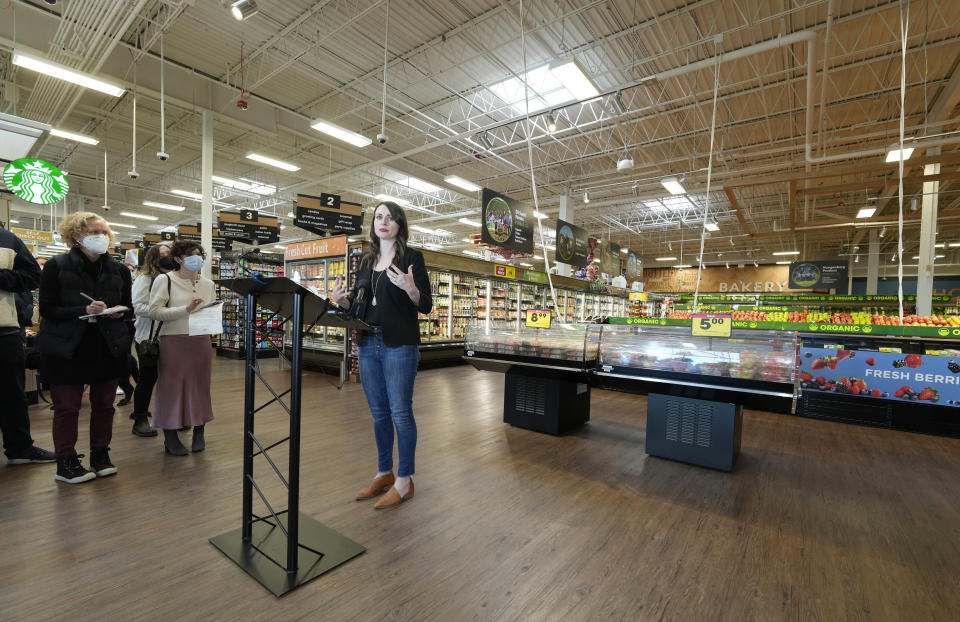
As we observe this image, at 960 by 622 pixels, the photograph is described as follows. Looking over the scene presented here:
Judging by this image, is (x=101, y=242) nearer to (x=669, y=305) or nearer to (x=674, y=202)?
(x=669, y=305)

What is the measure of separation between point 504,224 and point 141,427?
6577 millimetres

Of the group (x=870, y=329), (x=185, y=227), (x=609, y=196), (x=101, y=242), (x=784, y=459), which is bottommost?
(x=784, y=459)

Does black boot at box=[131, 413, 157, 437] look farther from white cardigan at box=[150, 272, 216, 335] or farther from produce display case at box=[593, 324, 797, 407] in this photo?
produce display case at box=[593, 324, 797, 407]

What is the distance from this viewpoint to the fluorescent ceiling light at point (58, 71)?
18.9ft

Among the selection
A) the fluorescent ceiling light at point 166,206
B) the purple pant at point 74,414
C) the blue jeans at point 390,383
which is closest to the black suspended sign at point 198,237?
the fluorescent ceiling light at point 166,206

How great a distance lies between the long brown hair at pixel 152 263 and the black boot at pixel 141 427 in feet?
4.53

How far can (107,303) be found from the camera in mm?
2697

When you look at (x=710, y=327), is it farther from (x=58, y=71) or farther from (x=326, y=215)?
(x=58, y=71)

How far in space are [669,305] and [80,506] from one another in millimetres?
9938

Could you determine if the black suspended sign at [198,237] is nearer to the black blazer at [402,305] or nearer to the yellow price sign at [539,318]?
the yellow price sign at [539,318]

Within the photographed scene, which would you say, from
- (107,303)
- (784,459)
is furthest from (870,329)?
(107,303)

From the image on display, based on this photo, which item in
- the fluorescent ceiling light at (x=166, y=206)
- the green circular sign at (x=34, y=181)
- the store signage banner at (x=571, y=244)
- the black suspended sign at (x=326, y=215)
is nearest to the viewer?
Result: the green circular sign at (x=34, y=181)

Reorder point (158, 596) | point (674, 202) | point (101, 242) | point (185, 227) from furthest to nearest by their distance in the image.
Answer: point (674, 202) < point (185, 227) < point (101, 242) < point (158, 596)

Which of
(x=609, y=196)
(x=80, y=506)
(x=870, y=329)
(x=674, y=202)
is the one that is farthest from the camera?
(x=674, y=202)
